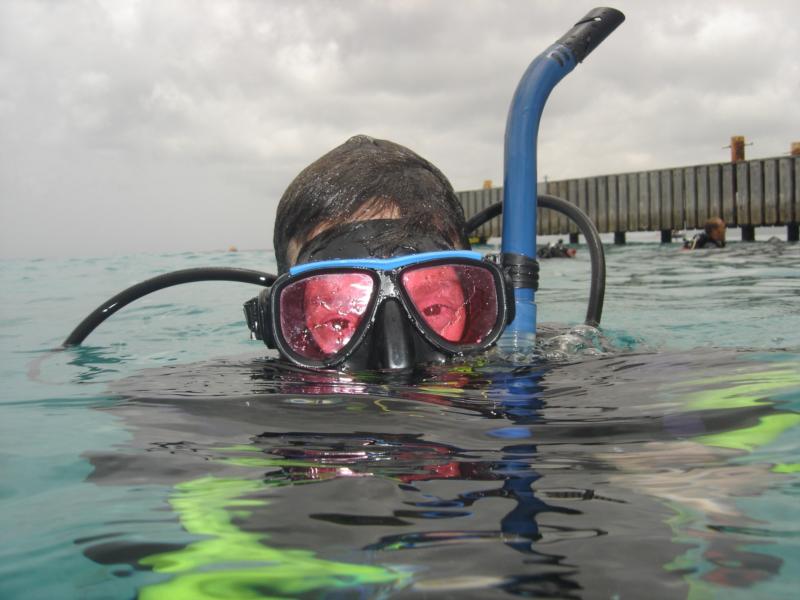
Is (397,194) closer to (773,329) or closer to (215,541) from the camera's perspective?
(215,541)

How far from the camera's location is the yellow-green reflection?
34.4 inches

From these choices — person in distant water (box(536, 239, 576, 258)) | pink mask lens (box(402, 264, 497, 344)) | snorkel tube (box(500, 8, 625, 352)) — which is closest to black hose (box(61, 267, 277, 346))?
pink mask lens (box(402, 264, 497, 344))

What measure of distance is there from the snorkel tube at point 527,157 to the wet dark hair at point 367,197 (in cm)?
29

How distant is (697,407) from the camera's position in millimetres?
1833

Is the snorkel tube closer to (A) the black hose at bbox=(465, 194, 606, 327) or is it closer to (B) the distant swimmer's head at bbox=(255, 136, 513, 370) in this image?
(B) the distant swimmer's head at bbox=(255, 136, 513, 370)

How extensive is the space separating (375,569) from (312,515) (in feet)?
0.79

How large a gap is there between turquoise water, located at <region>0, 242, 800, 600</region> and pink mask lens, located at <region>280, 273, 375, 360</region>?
0.16 meters

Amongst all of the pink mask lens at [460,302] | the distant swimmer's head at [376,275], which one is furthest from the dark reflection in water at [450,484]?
the pink mask lens at [460,302]

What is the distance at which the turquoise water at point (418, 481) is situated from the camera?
0.91 metres

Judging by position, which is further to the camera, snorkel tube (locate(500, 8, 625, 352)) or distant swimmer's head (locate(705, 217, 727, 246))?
distant swimmer's head (locate(705, 217, 727, 246))

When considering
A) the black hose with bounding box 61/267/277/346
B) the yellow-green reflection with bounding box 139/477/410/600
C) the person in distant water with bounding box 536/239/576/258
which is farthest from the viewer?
the person in distant water with bounding box 536/239/576/258

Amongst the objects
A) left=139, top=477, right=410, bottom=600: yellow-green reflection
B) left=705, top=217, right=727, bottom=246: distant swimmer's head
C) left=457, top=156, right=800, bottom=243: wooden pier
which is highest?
left=457, top=156, right=800, bottom=243: wooden pier

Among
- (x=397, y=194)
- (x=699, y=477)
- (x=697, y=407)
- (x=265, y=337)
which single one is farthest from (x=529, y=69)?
(x=699, y=477)

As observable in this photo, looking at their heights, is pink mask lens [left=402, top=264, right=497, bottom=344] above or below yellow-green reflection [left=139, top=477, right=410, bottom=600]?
above
